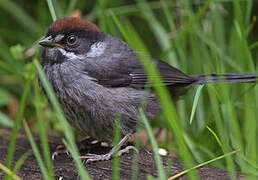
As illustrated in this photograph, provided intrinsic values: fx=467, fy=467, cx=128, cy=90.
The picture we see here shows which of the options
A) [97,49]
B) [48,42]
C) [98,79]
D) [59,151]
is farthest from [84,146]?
[48,42]

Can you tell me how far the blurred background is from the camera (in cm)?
355

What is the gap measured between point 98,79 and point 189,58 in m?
2.28

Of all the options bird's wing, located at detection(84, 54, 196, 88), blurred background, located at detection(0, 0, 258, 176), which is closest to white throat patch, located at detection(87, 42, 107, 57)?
bird's wing, located at detection(84, 54, 196, 88)

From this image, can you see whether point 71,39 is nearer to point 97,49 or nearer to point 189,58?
point 97,49

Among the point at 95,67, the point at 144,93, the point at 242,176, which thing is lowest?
the point at 242,176

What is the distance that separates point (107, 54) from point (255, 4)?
3083 millimetres

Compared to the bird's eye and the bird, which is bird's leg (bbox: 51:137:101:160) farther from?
the bird's eye

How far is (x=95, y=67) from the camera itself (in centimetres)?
369

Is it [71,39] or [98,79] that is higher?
[71,39]

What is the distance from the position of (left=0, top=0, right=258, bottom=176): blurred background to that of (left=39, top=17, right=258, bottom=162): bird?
19 cm

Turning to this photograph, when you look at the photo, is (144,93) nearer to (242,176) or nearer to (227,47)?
(242,176)

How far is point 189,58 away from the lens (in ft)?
18.7

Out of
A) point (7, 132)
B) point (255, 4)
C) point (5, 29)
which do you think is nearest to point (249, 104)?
point (7, 132)

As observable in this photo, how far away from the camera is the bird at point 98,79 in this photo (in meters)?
3.56
